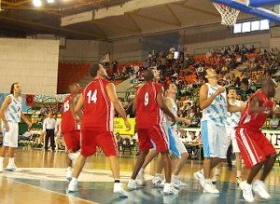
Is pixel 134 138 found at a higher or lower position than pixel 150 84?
lower

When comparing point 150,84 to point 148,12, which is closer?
point 150,84

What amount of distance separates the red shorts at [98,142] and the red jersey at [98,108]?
0.31 feet

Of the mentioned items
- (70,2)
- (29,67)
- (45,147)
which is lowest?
(45,147)

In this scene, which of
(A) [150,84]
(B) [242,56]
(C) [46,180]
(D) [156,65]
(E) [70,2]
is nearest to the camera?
(A) [150,84]

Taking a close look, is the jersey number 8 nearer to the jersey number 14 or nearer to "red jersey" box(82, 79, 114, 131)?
"red jersey" box(82, 79, 114, 131)

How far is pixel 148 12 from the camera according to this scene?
3184cm

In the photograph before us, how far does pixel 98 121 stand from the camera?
7746 mm

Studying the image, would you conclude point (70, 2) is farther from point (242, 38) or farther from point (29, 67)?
point (242, 38)

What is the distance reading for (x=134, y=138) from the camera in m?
23.1

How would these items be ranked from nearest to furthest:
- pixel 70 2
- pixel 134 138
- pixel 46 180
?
pixel 46 180 < pixel 134 138 < pixel 70 2

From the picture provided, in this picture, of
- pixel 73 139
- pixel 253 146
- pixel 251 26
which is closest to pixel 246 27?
pixel 251 26

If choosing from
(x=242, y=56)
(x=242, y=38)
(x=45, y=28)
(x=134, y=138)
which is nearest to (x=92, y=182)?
(x=134, y=138)

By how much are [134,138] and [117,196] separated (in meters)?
15.7

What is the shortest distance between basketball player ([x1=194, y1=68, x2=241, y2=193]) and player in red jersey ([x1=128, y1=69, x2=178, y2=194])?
0.66m
